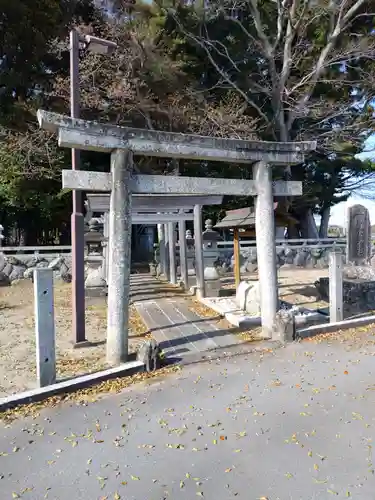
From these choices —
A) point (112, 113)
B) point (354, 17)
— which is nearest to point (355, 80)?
point (354, 17)

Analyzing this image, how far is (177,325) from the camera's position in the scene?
23.4ft

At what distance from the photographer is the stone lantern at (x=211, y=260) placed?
34.0 ft

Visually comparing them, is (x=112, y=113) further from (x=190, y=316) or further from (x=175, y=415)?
(x=175, y=415)

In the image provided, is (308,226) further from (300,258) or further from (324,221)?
(300,258)

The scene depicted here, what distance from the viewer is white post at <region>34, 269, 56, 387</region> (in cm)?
412

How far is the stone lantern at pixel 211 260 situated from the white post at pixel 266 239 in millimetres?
4331

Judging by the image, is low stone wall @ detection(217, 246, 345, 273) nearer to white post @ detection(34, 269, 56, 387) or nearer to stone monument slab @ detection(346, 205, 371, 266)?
stone monument slab @ detection(346, 205, 371, 266)

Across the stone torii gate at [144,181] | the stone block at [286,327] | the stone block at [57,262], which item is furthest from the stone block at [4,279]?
the stone block at [286,327]

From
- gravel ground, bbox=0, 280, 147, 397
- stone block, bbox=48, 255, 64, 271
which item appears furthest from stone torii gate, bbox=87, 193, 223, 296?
stone block, bbox=48, 255, 64, 271

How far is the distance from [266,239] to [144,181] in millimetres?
2213

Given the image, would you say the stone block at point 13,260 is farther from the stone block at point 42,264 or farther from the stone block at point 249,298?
the stone block at point 249,298

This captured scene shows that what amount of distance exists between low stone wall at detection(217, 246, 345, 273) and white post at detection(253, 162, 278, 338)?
11389 mm

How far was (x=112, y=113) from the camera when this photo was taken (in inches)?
587

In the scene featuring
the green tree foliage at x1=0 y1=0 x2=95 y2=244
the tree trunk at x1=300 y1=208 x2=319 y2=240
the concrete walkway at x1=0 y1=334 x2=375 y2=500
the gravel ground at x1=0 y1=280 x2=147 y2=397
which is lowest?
the concrete walkway at x1=0 y1=334 x2=375 y2=500
